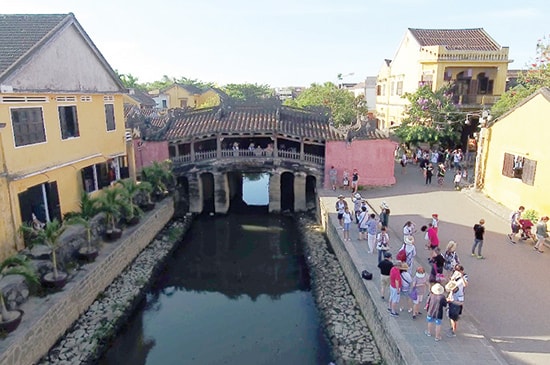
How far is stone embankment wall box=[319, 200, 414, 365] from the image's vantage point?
9477mm

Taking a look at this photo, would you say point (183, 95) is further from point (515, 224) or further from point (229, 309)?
point (515, 224)

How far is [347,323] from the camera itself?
1272 centimetres

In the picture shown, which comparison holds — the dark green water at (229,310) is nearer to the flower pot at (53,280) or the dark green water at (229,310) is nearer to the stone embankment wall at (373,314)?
the stone embankment wall at (373,314)

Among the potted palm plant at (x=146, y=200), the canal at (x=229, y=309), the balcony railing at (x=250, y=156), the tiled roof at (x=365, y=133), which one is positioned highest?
the tiled roof at (x=365, y=133)

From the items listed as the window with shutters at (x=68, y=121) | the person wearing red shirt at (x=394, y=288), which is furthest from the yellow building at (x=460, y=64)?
the window with shutters at (x=68, y=121)

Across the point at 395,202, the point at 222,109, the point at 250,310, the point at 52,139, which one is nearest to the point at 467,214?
the point at 395,202

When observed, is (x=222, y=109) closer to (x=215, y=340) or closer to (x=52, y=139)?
(x=52, y=139)

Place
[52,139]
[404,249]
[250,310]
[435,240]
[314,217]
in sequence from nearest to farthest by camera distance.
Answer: [404,249] → [435,240] → [250,310] → [52,139] → [314,217]

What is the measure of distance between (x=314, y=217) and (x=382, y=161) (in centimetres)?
524

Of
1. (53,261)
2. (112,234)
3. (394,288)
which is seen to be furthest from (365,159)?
(53,261)

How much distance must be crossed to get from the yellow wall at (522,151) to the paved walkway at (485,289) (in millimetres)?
901

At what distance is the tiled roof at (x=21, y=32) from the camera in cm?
1402

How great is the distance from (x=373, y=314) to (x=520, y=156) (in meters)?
11.4

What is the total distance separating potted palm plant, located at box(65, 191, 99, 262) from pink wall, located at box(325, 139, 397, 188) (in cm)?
1296
